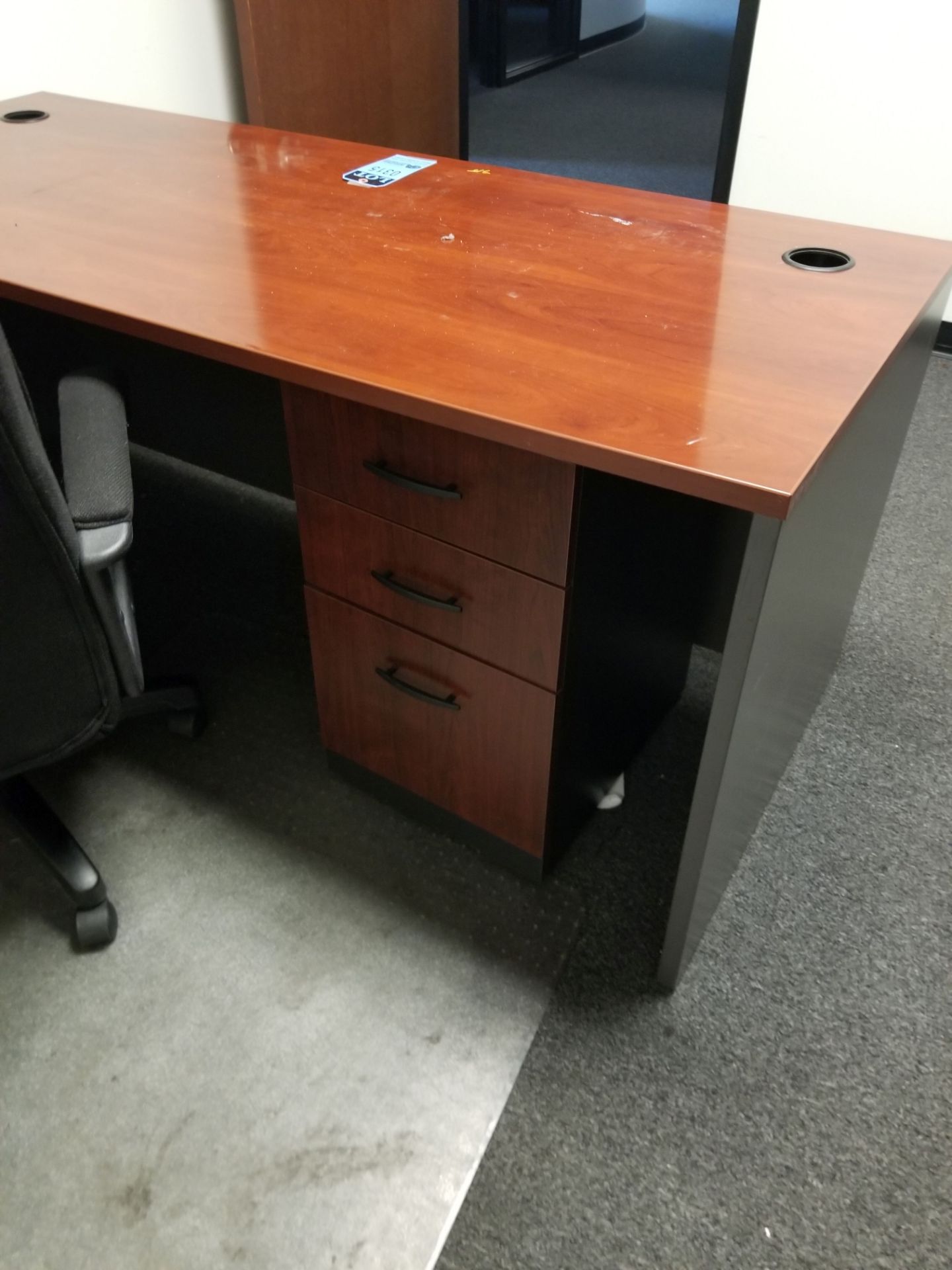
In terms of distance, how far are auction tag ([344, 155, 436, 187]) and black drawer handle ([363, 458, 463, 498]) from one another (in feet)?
1.99

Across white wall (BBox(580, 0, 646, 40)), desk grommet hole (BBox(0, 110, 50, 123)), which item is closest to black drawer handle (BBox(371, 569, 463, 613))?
desk grommet hole (BBox(0, 110, 50, 123))

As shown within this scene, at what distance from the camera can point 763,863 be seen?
133 centimetres

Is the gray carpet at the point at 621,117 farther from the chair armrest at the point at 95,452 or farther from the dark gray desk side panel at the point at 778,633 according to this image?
the chair armrest at the point at 95,452

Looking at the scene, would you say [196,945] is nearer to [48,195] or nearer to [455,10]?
[48,195]

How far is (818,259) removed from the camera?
1.16 m

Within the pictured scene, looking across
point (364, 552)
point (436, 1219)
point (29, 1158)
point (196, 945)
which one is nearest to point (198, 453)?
point (364, 552)

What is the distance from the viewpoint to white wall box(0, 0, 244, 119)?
1.92 metres

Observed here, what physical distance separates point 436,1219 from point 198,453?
4.60 ft

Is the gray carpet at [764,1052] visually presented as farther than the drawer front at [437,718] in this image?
No

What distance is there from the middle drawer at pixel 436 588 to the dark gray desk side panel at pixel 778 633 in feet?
0.68

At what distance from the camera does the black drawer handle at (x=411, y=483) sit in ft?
3.19

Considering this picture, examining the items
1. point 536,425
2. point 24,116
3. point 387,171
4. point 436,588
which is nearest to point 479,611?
point 436,588

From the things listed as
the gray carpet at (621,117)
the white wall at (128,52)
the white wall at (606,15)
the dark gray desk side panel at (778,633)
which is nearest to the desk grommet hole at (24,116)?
the white wall at (128,52)

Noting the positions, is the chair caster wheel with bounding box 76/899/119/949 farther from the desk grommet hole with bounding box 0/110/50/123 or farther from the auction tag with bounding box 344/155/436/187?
the desk grommet hole with bounding box 0/110/50/123
